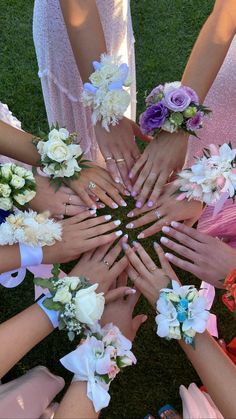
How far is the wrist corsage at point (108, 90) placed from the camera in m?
2.04

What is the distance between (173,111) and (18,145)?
0.73 m

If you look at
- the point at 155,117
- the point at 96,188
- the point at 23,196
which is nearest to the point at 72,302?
the point at 23,196

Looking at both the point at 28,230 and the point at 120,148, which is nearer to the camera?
the point at 28,230

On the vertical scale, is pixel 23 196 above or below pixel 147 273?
above

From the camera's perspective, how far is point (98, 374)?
1828 millimetres

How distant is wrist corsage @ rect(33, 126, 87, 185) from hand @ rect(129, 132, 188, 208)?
0.98 ft

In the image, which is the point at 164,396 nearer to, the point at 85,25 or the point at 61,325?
the point at 61,325

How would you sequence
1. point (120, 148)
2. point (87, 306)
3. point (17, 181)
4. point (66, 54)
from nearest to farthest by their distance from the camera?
point (87, 306) < point (17, 181) < point (120, 148) < point (66, 54)

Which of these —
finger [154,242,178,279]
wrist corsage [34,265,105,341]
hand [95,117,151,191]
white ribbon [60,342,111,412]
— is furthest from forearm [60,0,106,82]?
white ribbon [60,342,111,412]

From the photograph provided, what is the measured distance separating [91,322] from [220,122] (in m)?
1.45

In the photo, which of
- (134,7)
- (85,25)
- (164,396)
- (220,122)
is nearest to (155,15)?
(134,7)

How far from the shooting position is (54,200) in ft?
7.15

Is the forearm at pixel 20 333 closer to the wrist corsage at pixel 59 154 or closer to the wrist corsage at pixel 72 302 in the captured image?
the wrist corsage at pixel 72 302

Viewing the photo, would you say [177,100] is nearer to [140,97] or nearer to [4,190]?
[4,190]
